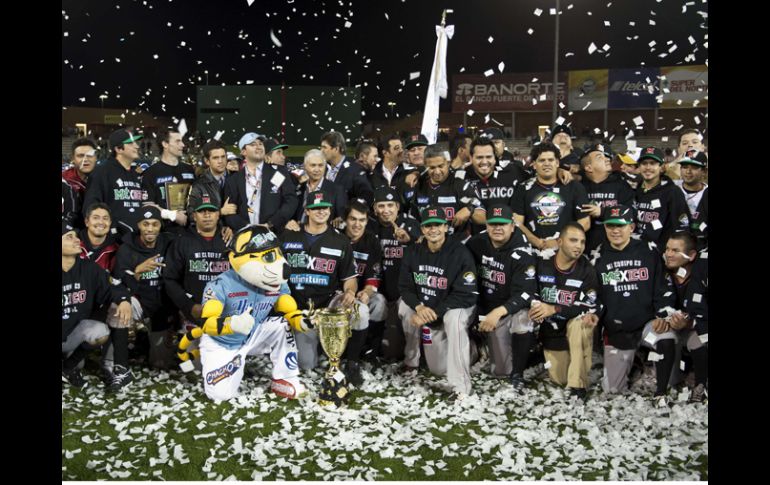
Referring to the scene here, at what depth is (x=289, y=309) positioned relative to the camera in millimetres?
5891

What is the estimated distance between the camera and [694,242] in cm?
579

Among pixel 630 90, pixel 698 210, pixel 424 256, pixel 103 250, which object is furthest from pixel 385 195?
pixel 630 90

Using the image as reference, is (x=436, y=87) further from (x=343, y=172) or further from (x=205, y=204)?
(x=205, y=204)

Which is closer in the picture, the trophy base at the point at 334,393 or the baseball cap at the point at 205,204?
the trophy base at the point at 334,393

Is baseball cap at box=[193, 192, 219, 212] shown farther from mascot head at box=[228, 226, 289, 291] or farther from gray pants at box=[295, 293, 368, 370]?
gray pants at box=[295, 293, 368, 370]

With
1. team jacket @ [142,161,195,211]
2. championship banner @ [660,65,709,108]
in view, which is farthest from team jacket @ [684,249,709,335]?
championship banner @ [660,65,709,108]

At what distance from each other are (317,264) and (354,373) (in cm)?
107

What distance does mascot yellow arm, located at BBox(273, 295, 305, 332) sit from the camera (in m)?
5.82

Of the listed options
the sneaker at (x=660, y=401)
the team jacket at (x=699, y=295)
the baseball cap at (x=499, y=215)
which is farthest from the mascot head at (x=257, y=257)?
the team jacket at (x=699, y=295)

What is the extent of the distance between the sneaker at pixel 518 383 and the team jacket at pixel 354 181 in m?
2.75

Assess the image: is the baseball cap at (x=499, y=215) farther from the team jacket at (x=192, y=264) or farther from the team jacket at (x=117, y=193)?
the team jacket at (x=117, y=193)

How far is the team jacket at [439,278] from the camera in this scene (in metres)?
6.04

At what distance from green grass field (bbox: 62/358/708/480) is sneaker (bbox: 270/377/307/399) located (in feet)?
0.26
